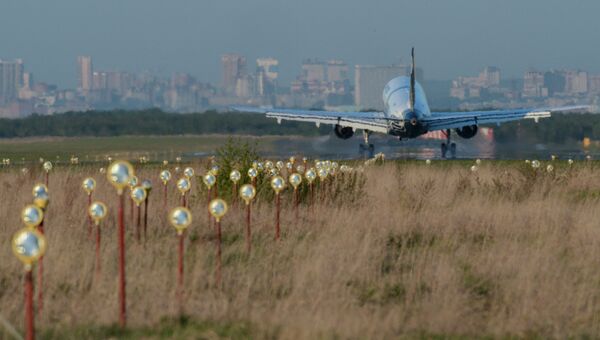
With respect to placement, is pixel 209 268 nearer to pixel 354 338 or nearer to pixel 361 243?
pixel 361 243

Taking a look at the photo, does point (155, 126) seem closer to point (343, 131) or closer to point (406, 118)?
point (343, 131)

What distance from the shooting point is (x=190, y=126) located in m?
108

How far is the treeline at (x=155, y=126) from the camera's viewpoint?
100125mm

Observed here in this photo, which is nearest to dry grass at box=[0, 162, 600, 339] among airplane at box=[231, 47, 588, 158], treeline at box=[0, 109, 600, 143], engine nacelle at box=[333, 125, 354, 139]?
airplane at box=[231, 47, 588, 158]

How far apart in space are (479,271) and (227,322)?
224 inches

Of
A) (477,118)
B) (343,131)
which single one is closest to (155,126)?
(343,131)

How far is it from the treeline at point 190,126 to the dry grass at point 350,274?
54.9 metres

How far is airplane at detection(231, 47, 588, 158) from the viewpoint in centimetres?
6412

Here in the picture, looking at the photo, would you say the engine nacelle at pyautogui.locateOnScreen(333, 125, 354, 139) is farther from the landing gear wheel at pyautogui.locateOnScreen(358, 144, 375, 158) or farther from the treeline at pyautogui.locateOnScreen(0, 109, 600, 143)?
the treeline at pyautogui.locateOnScreen(0, 109, 600, 143)

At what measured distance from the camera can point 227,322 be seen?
14688 millimetres

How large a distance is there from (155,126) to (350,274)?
89.3m

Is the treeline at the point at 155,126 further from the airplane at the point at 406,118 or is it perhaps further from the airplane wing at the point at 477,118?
the airplane wing at the point at 477,118

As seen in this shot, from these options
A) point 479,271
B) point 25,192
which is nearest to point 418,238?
point 479,271

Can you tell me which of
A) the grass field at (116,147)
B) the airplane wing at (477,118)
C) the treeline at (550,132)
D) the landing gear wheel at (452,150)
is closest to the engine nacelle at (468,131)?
the airplane wing at (477,118)
